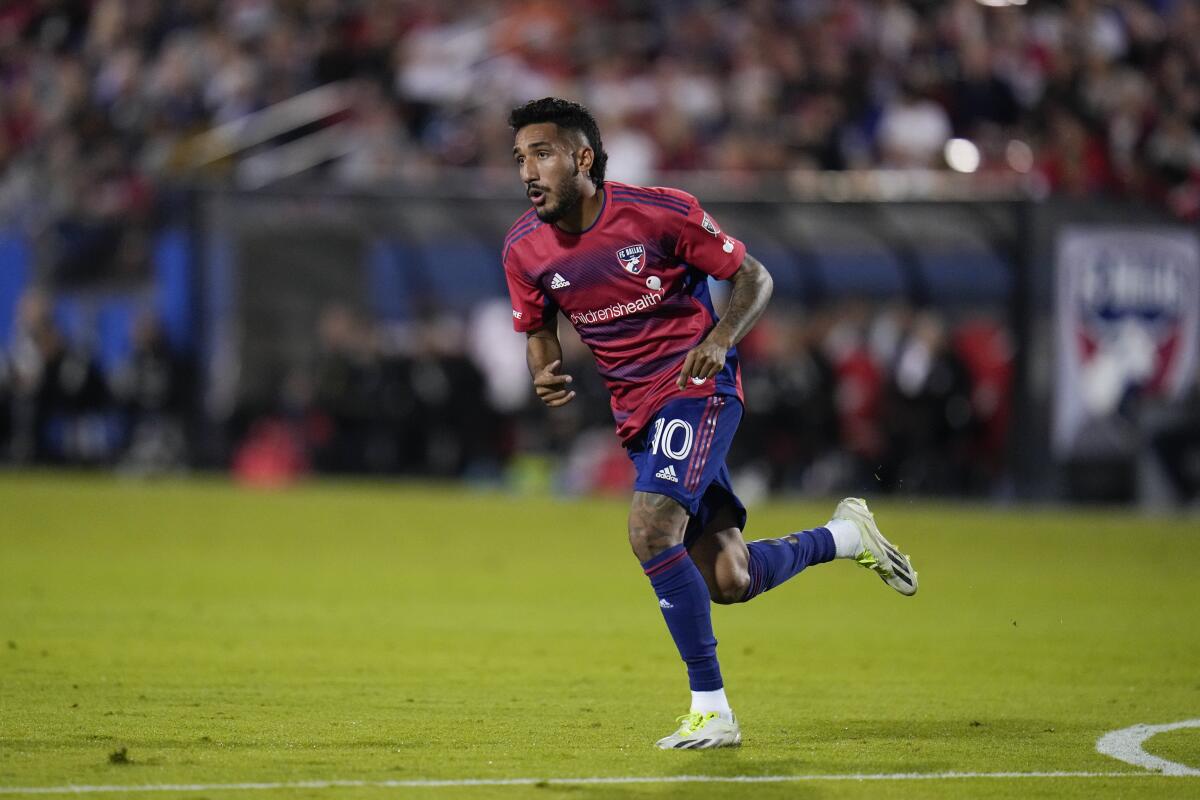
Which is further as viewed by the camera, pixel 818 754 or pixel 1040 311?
pixel 1040 311

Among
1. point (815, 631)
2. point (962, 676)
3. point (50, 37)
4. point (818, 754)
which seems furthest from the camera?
point (50, 37)

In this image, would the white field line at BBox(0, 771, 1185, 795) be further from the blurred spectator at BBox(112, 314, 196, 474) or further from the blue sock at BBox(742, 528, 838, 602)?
the blurred spectator at BBox(112, 314, 196, 474)

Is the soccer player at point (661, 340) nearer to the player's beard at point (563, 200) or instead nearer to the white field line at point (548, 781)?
the player's beard at point (563, 200)

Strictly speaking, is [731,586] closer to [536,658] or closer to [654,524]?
[654,524]

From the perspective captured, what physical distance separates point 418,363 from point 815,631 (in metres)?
11.3

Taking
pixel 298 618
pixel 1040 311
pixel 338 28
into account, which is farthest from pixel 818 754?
pixel 338 28

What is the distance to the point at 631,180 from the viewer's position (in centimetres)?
2047

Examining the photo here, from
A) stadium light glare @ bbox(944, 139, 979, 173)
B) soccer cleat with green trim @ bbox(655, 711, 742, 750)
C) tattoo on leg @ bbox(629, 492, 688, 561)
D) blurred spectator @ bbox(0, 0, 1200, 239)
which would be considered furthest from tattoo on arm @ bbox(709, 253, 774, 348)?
stadium light glare @ bbox(944, 139, 979, 173)

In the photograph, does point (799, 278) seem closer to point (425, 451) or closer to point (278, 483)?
point (425, 451)

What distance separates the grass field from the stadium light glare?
15.0ft

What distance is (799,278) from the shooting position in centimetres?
2034

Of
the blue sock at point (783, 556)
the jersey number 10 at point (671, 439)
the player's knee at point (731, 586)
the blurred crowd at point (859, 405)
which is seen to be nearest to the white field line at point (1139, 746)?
the blue sock at point (783, 556)

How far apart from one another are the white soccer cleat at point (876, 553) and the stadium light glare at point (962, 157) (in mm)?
12667

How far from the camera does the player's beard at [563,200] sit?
6.84m
